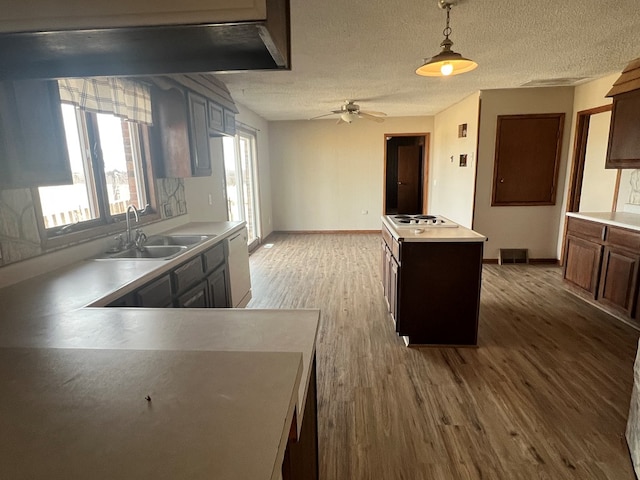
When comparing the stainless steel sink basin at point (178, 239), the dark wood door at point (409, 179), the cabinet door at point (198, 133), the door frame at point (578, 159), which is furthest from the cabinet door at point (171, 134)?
the dark wood door at point (409, 179)

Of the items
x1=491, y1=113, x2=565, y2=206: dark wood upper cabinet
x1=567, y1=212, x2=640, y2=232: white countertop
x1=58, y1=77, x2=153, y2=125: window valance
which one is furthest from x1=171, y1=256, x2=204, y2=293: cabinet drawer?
x1=491, y1=113, x2=565, y2=206: dark wood upper cabinet

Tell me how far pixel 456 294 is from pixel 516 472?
4.01 ft

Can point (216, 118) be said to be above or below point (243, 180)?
above

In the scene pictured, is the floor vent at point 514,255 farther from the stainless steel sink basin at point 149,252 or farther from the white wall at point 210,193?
the stainless steel sink basin at point 149,252

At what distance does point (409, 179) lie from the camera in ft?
29.6

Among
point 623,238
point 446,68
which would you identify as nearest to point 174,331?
point 446,68

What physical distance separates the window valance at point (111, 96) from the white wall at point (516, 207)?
13.8ft

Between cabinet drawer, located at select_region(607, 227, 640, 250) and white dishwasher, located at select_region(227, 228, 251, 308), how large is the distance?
138 inches

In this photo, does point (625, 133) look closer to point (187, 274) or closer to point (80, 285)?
point (187, 274)

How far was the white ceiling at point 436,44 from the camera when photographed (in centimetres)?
227

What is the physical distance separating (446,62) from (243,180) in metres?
4.19

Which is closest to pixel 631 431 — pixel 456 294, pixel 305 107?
pixel 456 294

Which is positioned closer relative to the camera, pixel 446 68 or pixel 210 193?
pixel 446 68

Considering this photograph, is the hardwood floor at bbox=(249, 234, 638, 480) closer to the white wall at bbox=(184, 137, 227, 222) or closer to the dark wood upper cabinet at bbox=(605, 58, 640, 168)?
the white wall at bbox=(184, 137, 227, 222)
